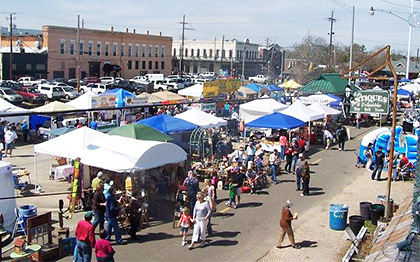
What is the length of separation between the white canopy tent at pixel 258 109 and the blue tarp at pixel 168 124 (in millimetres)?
7365

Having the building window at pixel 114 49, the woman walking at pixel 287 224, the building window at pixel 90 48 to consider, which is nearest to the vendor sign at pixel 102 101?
the woman walking at pixel 287 224

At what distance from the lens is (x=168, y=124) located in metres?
20.5

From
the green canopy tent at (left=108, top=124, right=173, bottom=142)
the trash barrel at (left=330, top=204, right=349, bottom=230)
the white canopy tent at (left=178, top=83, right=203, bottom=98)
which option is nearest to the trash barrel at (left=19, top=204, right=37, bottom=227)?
the green canopy tent at (left=108, top=124, right=173, bottom=142)

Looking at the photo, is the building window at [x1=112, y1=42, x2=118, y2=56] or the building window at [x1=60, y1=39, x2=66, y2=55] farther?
the building window at [x1=112, y1=42, x2=118, y2=56]

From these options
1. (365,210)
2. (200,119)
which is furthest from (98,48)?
(365,210)

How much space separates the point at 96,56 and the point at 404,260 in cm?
6306

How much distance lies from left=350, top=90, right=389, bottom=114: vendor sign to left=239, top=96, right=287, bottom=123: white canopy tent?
15.6ft

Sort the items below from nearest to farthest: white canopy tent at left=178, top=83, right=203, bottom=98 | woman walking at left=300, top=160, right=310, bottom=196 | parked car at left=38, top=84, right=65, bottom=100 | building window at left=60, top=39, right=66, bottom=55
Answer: woman walking at left=300, top=160, right=310, bottom=196, white canopy tent at left=178, top=83, right=203, bottom=98, parked car at left=38, top=84, right=65, bottom=100, building window at left=60, top=39, right=66, bottom=55

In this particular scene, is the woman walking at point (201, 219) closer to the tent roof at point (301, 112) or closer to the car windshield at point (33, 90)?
the tent roof at point (301, 112)

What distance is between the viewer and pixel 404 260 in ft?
30.3

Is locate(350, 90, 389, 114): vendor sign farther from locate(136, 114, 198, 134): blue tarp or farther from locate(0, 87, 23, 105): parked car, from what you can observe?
locate(0, 87, 23, 105): parked car

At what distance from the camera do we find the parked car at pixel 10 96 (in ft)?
132

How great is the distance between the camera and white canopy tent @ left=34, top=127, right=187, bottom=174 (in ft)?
45.0

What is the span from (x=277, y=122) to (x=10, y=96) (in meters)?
25.4
